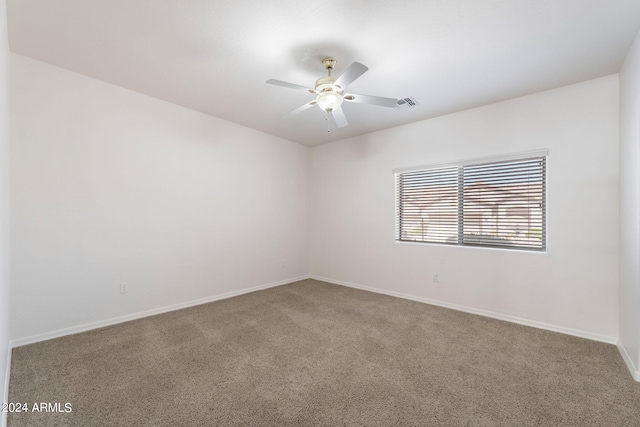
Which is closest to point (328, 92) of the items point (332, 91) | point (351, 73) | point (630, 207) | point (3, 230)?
point (332, 91)

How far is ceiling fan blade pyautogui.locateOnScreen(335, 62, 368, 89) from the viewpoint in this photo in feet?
6.44

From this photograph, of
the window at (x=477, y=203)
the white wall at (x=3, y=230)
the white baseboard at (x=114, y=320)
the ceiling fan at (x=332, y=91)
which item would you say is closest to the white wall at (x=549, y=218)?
the window at (x=477, y=203)

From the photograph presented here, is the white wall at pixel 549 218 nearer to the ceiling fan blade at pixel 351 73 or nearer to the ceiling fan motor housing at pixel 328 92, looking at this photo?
the ceiling fan motor housing at pixel 328 92

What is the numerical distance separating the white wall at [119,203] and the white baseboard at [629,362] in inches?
165

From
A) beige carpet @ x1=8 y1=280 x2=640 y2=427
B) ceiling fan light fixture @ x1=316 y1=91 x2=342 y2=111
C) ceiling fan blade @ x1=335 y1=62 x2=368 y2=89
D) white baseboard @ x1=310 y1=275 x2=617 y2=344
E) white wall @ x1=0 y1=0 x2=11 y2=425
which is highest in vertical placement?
ceiling fan blade @ x1=335 y1=62 x2=368 y2=89

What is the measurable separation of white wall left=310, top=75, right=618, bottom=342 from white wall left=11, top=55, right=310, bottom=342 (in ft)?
5.98

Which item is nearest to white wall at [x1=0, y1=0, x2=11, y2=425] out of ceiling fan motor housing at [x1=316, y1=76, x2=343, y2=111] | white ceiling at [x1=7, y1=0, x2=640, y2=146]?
white ceiling at [x1=7, y1=0, x2=640, y2=146]

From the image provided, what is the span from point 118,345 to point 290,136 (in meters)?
3.68

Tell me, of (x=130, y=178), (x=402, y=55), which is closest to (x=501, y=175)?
(x=402, y=55)

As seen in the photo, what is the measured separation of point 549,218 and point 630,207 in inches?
29.2

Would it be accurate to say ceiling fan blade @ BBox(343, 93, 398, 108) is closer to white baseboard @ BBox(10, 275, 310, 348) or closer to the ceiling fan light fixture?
the ceiling fan light fixture

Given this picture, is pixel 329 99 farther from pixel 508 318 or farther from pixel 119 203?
pixel 508 318

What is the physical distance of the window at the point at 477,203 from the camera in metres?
3.20

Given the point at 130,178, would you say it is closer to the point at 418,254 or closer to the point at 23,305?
the point at 23,305
